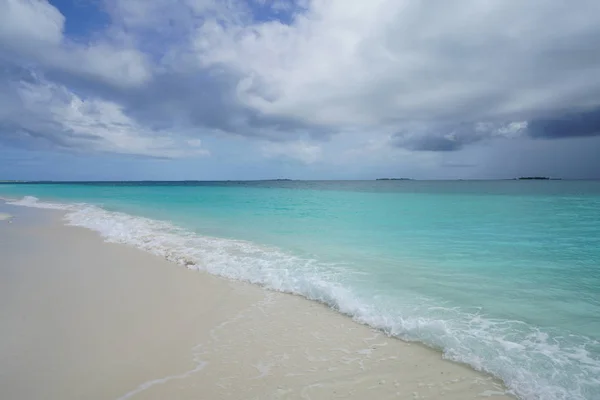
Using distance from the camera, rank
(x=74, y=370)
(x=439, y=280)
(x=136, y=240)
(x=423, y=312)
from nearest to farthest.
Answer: (x=74, y=370) < (x=423, y=312) < (x=439, y=280) < (x=136, y=240)

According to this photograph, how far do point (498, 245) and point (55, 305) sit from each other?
1537 centimetres

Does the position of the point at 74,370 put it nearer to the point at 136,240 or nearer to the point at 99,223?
the point at 136,240

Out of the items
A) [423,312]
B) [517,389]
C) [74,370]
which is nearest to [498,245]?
[423,312]

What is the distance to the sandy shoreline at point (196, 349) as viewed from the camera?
4.28 m

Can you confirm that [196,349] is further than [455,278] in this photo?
No

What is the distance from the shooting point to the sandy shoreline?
428cm

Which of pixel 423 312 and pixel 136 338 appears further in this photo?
pixel 423 312

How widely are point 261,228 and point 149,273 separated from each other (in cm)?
875

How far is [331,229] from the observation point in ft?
58.6

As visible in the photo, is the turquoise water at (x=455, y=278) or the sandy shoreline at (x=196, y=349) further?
the turquoise water at (x=455, y=278)

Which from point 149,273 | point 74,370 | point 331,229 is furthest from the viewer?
point 331,229

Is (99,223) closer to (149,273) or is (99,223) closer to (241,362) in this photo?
(149,273)

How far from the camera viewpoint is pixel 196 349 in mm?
5270

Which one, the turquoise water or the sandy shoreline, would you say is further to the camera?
the turquoise water
